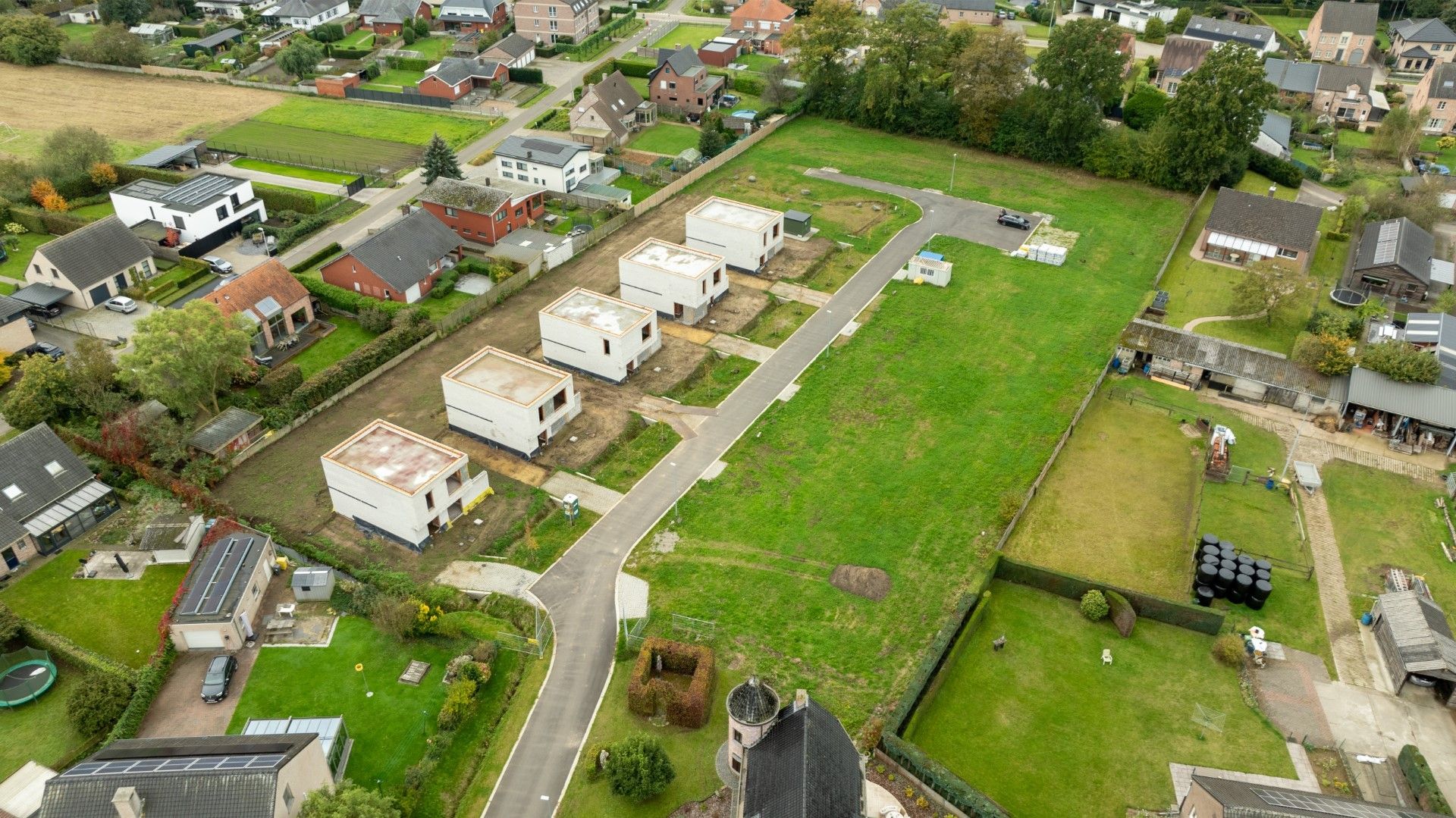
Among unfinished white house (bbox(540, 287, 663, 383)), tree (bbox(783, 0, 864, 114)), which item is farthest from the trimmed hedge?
tree (bbox(783, 0, 864, 114))

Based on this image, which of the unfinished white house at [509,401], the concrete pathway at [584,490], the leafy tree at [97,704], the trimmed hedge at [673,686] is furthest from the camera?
the unfinished white house at [509,401]

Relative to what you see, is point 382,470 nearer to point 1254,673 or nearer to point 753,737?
point 753,737

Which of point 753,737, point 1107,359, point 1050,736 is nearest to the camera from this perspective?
point 753,737

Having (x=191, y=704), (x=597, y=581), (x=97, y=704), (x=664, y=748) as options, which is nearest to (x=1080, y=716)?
(x=664, y=748)

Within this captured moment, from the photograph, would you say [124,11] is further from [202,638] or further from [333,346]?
[202,638]

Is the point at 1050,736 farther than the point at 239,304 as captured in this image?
No

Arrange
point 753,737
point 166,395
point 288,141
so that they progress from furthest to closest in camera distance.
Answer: point 288,141
point 166,395
point 753,737

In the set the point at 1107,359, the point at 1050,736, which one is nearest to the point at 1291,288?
the point at 1107,359

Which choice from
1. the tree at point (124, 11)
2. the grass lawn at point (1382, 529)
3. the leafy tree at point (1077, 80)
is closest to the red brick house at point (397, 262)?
the leafy tree at point (1077, 80)

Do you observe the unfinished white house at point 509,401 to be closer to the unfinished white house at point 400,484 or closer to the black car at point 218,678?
the unfinished white house at point 400,484
